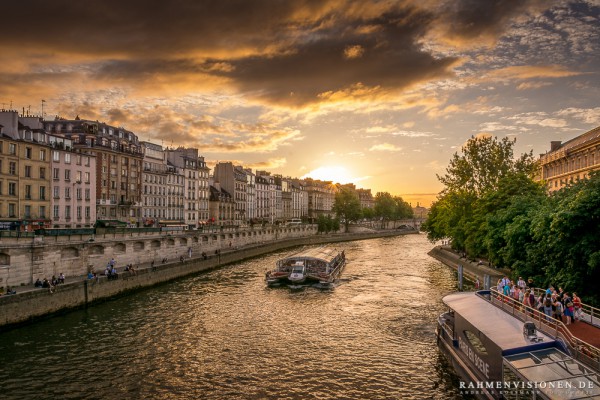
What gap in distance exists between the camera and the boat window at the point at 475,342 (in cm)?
1948

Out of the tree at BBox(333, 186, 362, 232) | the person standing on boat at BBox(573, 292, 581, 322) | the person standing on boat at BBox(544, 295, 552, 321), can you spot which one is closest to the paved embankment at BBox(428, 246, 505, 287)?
the person standing on boat at BBox(573, 292, 581, 322)

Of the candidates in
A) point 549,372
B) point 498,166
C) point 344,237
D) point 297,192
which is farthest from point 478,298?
point 297,192

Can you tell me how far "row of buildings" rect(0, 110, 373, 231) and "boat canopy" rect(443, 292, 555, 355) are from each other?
169ft

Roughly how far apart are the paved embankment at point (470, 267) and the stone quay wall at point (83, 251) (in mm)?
41567

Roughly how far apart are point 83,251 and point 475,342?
40.5 metres

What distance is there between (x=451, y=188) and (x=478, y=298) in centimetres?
5101

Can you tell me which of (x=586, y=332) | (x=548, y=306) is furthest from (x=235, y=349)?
(x=586, y=332)

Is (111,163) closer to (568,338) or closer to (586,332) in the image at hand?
(586,332)

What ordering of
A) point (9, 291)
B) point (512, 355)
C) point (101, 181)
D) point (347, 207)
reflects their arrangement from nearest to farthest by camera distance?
point (512, 355) < point (9, 291) < point (101, 181) < point (347, 207)

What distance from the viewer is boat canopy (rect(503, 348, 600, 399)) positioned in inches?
523

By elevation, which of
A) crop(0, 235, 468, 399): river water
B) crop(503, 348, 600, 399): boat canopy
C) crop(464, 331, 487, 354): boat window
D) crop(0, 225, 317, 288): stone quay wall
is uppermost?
crop(0, 225, 317, 288): stone quay wall

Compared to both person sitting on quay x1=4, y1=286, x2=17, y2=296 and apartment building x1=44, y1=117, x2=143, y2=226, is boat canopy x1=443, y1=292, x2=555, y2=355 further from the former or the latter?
apartment building x1=44, y1=117, x2=143, y2=226

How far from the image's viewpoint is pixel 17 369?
2500 cm

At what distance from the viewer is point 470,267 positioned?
62.4 meters
